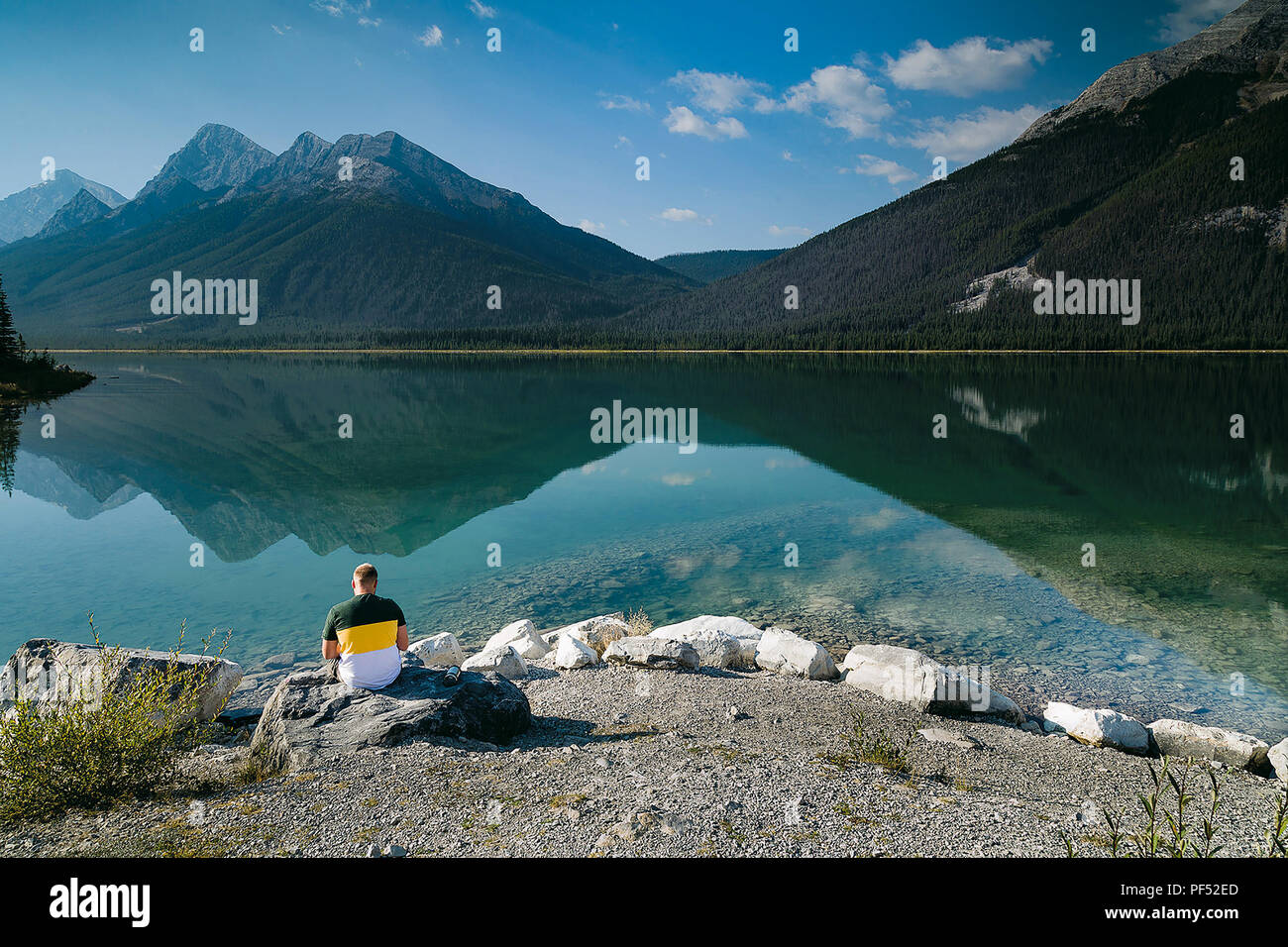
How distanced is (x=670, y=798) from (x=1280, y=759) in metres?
6.97

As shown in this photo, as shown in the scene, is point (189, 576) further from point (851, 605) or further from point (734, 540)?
point (851, 605)

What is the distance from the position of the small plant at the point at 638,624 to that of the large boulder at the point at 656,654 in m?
0.91

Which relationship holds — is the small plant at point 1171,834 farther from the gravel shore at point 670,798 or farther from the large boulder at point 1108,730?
the large boulder at point 1108,730

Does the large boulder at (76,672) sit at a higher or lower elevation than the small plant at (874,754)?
higher

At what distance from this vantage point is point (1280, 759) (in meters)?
7.54

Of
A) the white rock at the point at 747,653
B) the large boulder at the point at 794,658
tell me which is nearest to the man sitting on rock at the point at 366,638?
the white rock at the point at 747,653

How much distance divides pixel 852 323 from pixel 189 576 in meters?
201

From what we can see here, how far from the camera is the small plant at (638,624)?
40.7ft

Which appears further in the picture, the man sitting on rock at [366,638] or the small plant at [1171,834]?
the man sitting on rock at [366,638]

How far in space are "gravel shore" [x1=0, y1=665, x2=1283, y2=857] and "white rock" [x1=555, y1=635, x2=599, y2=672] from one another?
2438mm

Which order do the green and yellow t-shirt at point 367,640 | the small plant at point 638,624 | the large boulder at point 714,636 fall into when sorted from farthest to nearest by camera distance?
the small plant at point 638,624 → the large boulder at point 714,636 → the green and yellow t-shirt at point 367,640

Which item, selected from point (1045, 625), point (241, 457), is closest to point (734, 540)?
point (1045, 625)

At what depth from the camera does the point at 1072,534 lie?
19.2 metres
